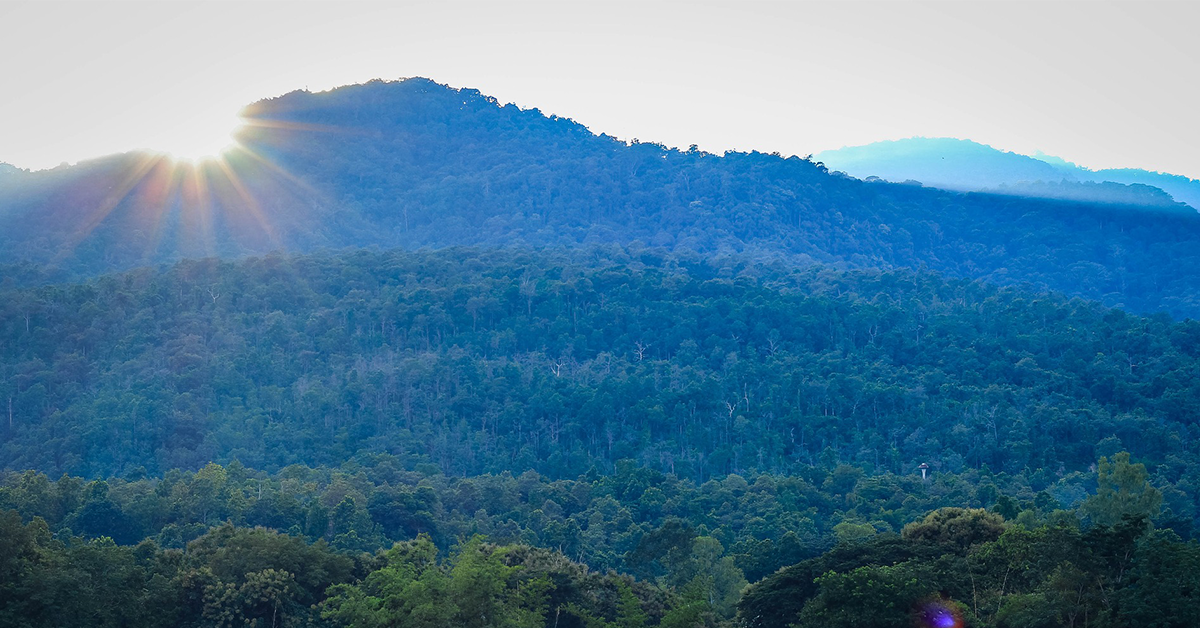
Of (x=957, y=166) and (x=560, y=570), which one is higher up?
(x=957, y=166)

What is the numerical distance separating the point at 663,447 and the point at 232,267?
34.4m

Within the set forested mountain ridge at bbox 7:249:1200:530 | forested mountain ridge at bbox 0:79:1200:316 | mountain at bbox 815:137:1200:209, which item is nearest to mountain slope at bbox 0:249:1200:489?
forested mountain ridge at bbox 7:249:1200:530

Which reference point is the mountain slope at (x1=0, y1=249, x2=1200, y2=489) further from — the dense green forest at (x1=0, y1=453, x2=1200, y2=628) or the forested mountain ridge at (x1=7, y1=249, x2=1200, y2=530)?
the dense green forest at (x1=0, y1=453, x2=1200, y2=628)

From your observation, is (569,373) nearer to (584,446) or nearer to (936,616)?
(584,446)

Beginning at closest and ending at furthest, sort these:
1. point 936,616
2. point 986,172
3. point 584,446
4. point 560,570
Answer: point 936,616 → point 560,570 → point 584,446 → point 986,172

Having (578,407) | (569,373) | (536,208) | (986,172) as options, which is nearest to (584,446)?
(578,407)

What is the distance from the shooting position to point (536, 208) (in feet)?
371

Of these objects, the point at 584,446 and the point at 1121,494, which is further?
the point at 584,446

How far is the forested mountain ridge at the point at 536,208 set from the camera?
97.9 m

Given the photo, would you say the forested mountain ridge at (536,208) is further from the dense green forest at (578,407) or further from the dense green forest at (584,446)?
the dense green forest at (584,446)

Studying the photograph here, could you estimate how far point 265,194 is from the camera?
109m

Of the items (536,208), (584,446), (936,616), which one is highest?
(936,616)

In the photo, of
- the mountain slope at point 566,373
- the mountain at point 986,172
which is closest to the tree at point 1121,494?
the mountain slope at point 566,373

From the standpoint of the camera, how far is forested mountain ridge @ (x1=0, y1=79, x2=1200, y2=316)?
97938mm
